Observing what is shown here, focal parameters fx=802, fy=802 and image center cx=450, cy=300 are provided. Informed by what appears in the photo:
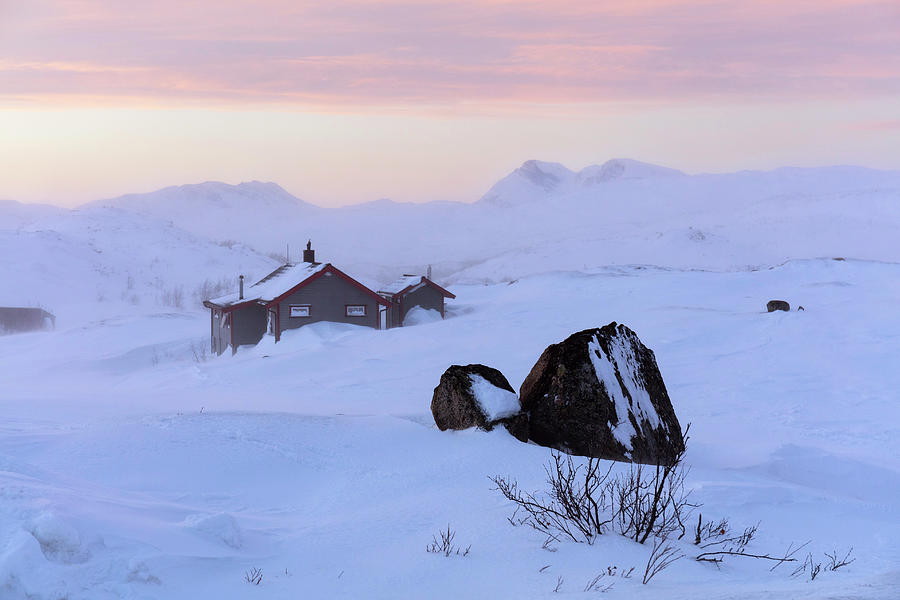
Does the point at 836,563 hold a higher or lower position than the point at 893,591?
lower

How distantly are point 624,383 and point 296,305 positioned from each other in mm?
26352

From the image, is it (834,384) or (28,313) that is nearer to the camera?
(834,384)

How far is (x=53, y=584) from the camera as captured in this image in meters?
5.16

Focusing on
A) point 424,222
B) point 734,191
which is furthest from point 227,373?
point 734,191

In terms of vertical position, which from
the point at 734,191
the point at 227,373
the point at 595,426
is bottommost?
the point at 227,373

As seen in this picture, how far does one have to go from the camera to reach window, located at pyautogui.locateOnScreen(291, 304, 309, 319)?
3628 centimetres

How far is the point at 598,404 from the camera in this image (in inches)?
443

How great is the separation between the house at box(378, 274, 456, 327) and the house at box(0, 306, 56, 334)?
29.0 m

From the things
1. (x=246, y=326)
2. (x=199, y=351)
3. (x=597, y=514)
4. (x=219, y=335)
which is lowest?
(x=199, y=351)

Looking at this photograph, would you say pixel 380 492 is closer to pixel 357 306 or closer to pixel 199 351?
pixel 357 306

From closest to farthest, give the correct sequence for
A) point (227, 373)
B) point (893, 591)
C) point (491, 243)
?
point (893, 591) → point (227, 373) → point (491, 243)

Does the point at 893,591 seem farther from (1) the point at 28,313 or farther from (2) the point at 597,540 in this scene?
(1) the point at 28,313

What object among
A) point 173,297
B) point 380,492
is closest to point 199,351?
point 380,492

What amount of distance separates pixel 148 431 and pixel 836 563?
8.38 meters
